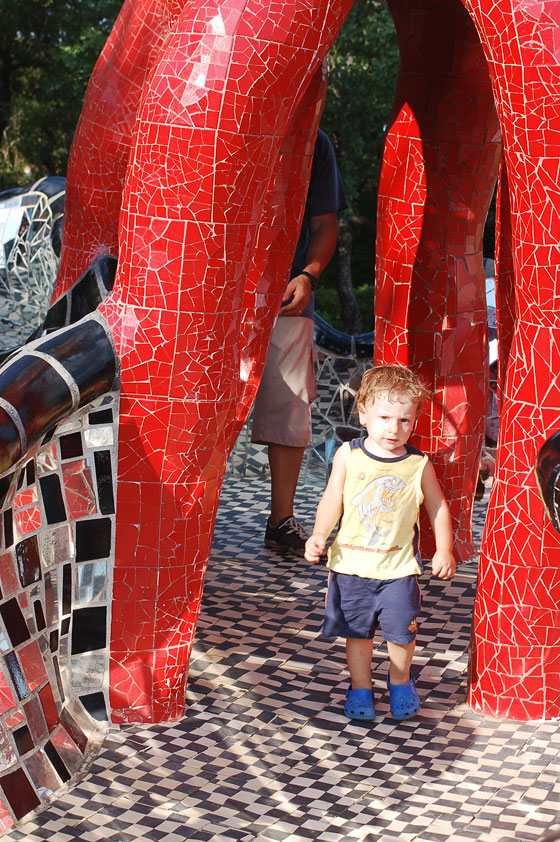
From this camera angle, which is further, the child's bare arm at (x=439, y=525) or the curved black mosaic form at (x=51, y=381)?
the child's bare arm at (x=439, y=525)

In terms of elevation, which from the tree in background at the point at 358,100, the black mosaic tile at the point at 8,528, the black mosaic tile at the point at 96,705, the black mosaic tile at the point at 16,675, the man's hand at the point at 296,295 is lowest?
the black mosaic tile at the point at 96,705

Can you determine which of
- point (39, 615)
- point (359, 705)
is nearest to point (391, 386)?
point (359, 705)

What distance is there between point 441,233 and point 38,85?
13.7 m

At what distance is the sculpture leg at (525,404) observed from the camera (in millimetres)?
2398

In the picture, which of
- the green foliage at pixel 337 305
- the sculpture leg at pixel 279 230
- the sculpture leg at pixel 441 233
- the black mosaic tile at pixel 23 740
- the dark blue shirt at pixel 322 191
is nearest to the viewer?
the black mosaic tile at pixel 23 740

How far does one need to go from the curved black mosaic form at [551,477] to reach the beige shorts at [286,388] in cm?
200

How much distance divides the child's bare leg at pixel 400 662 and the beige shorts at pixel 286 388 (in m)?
1.43

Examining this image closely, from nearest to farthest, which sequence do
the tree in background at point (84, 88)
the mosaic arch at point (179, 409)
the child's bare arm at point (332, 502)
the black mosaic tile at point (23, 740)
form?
the black mosaic tile at point (23, 740) → the mosaic arch at point (179, 409) → the child's bare arm at point (332, 502) → the tree in background at point (84, 88)

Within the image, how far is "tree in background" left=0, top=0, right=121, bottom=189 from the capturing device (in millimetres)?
14000

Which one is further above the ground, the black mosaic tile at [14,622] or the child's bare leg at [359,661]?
the black mosaic tile at [14,622]

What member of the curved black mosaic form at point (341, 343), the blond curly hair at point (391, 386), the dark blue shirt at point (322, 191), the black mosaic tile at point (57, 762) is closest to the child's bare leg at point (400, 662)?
the blond curly hair at point (391, 386)

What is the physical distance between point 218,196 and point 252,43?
13.6 inches

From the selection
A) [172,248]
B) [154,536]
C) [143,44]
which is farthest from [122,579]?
[143,44]

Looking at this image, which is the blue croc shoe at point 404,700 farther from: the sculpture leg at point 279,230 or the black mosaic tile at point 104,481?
the sculpture leg at point 279,230
